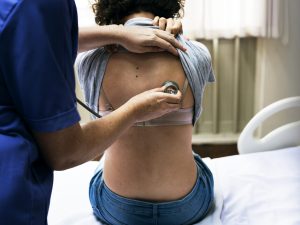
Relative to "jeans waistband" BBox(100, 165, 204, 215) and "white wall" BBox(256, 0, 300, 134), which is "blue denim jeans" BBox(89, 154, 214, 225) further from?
"white wall" BBox(256, 0, 300, 134)

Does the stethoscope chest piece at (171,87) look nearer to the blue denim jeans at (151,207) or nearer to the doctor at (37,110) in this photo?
the doctor at (37,110)

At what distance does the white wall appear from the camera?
7.39ft

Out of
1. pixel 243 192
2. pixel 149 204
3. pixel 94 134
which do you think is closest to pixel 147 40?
pixel 94 134

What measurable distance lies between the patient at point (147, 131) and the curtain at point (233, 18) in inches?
37.9

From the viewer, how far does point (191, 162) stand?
1.29 metres

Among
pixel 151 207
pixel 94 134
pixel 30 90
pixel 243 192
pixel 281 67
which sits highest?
pixel 30 90

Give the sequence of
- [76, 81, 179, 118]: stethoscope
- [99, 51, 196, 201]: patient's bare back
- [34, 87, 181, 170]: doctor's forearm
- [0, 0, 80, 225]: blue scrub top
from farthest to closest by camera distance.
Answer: [99, 51, 196, 201]: patient's bare back, [76, 81, 179, 118]: stethoscope, [34, 87, 181, 170]: doctor's forearm, [0, 0, 80, 225]: blue scrub top

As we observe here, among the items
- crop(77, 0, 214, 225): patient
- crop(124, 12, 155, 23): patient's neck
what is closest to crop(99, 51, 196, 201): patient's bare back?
crop(77, 0, 214, 225): patient

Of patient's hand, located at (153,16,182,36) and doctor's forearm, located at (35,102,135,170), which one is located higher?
patient's hand, located at (153,16,182,36)

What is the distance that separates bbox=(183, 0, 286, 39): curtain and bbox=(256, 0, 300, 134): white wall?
77 millimetres

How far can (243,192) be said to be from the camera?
148 cm

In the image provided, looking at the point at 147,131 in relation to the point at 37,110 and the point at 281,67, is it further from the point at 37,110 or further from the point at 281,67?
the point at 281,67

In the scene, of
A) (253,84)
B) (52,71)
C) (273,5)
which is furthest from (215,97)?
(52,71)

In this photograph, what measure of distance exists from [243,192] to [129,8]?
0.80m
